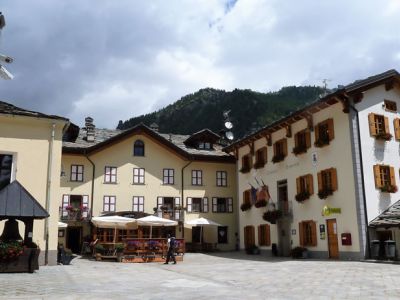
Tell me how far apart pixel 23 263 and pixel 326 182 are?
15853 millimetres

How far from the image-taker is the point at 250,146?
33.4 metres

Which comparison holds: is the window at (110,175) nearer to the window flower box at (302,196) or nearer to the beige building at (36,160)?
the beige building at (36,160)

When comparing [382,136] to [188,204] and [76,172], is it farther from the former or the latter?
[76,172]

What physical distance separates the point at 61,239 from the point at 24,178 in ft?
40.2

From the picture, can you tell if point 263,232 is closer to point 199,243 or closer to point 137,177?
point 199,243

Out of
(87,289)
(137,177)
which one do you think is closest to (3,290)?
(87,289)

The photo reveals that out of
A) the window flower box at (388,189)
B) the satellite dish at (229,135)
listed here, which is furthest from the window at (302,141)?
the satellite dish at (229,135)

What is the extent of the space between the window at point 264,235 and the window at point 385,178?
30.0 ft

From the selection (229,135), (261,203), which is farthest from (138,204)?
(229,135)

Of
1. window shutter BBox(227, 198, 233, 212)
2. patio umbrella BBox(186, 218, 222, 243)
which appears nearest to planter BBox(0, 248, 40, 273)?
patio umbrella BBox(186, 218, 222, 243)

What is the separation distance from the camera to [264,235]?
30828 mm

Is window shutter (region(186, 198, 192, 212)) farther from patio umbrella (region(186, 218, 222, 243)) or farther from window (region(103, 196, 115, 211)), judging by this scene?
window (region(103, 196, 115, 211))

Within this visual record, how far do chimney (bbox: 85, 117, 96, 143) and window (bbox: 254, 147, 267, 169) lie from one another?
12699 millimetres

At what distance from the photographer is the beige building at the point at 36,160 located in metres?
20.2
